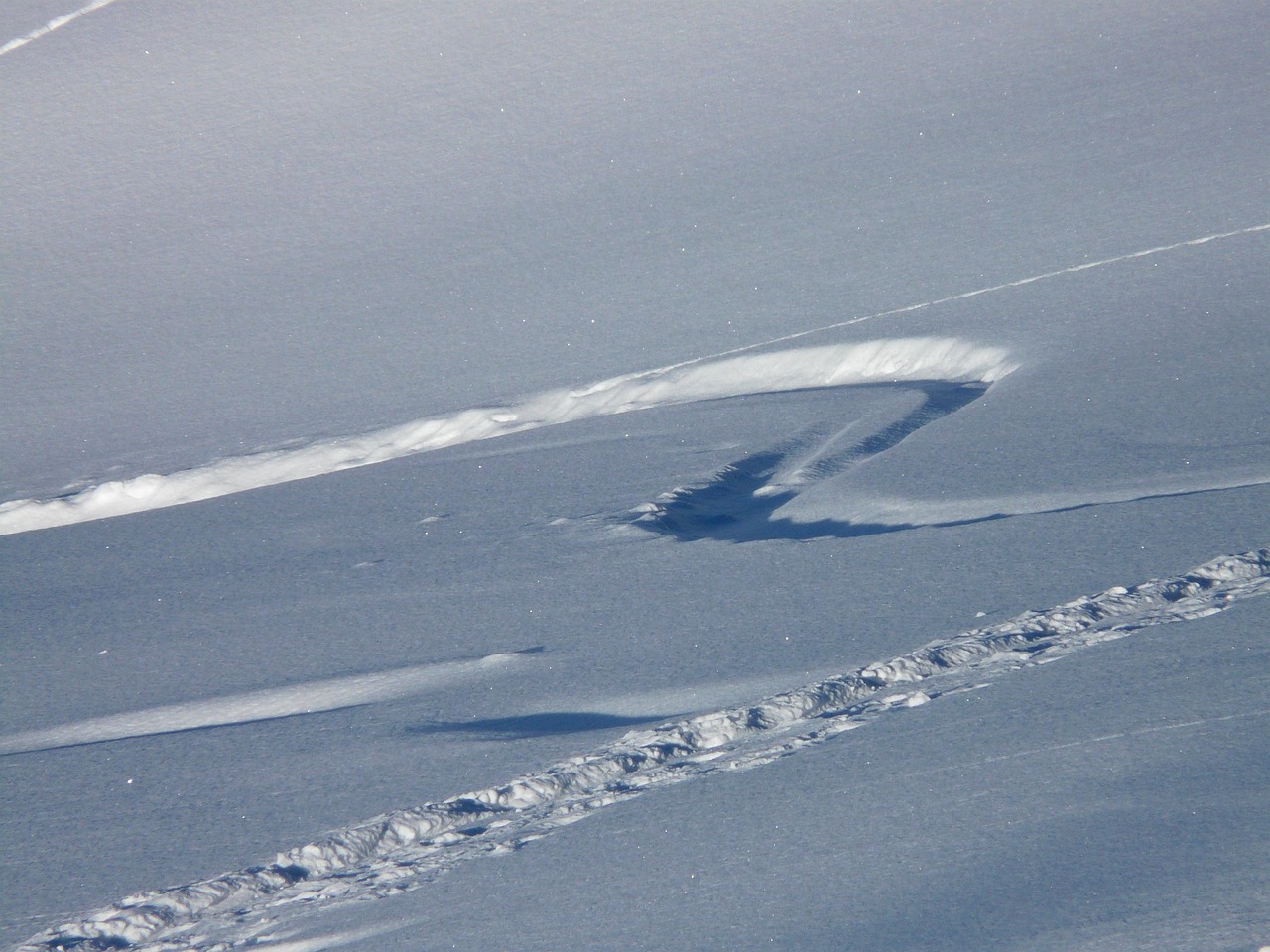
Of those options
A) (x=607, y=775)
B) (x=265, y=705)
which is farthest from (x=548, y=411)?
(x=607, y=775)

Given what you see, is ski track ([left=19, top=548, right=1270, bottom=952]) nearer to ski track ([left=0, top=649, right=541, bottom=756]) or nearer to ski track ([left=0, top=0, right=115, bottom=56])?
ski track ([left=0, top=649, right=541, bottom=756])

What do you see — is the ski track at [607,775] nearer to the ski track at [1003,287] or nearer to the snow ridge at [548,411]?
the snow ridge at [548,411]

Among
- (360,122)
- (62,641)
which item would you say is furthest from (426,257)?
(62,641)

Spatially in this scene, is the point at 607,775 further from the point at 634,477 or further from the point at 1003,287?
the point at 1003,287

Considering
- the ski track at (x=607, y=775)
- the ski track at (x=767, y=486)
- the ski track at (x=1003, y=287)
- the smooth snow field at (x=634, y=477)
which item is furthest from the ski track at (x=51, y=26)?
the ski track at (x=607, y=775)

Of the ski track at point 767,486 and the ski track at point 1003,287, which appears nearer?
the ski track at point 767,486

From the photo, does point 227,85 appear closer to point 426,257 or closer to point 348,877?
point 426,257

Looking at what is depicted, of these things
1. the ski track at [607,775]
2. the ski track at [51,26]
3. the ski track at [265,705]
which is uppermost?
the ski track at [51,26]
